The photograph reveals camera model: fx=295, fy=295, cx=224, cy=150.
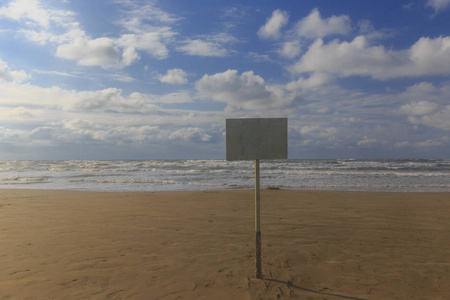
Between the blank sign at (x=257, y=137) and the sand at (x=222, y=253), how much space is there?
6.64 feet

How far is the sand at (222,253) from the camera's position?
4395 millimetres

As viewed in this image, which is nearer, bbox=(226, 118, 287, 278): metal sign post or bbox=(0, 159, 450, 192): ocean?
bbox=(226, 118, 287, 278): metal sign post

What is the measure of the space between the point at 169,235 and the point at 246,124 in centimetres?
422

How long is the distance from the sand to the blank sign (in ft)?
6.64

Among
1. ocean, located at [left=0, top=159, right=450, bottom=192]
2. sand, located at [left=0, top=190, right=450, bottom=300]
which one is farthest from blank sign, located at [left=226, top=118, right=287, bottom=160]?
ocean, located at [left=0, top=159, right=450, bottom=192]

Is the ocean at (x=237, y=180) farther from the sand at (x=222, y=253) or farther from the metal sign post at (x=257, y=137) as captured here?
the metal sign post at (x=257, y=137)

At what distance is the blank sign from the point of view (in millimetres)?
4246

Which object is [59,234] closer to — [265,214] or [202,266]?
[202,266]

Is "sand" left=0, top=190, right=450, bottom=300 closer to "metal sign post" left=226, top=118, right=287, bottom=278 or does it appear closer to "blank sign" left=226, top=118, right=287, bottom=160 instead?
"metal sign post" left=226, top=118, right=287, bottom=278

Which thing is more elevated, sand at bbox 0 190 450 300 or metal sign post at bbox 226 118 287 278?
metal sign post at bbox 226 118 287 278

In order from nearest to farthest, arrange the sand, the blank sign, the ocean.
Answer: the blank sign
the sand
the ocean

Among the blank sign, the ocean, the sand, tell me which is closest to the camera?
the blank sign

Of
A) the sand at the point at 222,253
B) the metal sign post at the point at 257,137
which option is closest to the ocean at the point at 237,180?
the sand at the point at 222,253

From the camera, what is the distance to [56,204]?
12.0 meters
